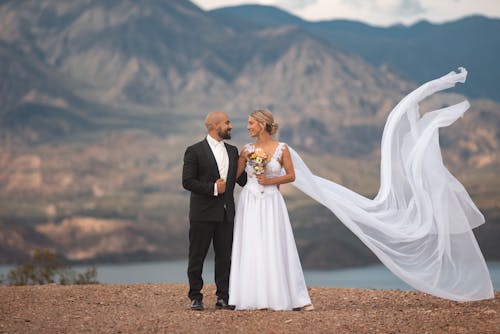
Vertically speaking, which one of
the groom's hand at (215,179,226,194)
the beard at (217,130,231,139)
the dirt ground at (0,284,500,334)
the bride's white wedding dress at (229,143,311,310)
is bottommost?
the dirt ground at (0,284,500,334)

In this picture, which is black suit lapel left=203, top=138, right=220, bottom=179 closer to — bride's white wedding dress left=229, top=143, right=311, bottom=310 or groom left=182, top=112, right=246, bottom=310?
groom left=182, top=112, right=246, bottom=310

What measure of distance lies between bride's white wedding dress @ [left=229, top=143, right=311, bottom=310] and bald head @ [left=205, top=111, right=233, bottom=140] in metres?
0.63

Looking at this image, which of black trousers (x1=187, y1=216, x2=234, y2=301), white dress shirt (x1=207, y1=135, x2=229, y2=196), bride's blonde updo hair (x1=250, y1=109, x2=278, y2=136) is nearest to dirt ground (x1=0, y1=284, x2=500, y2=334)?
black trousers (x1=187, y1=216, x2=234, y2=301)

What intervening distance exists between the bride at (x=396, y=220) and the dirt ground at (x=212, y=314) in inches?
16.3

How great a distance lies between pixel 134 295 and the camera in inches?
631

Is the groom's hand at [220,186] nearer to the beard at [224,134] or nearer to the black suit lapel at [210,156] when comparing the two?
the black suit lapel at [210,156]

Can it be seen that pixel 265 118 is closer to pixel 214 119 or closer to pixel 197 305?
pixel 214 119

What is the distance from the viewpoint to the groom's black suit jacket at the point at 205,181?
1259 cm

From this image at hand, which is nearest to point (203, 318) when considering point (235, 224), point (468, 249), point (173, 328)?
point (173, 328)

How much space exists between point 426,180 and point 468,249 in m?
1.26

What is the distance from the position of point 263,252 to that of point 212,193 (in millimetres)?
1209

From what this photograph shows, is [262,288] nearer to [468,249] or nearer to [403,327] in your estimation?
[403,327]

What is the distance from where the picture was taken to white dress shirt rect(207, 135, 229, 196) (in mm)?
12672

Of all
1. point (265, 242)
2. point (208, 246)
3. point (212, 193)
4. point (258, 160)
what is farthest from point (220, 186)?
point (265, 242)
